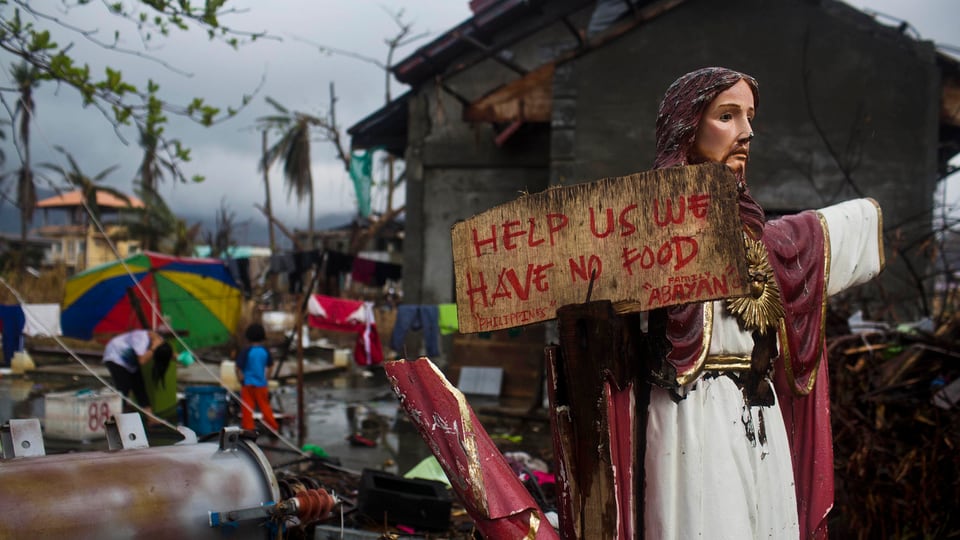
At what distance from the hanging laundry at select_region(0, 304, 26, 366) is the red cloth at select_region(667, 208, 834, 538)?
1317cm

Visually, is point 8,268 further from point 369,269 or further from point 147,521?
point 147,521

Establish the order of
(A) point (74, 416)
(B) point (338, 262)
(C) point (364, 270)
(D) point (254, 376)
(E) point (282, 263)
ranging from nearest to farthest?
(A) point (74, 416) < (D) point (254, 376) < (B) point (338, 262) < (E) point (282, 263) < (C) point (364, 270)

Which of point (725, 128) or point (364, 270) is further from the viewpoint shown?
point (364, 270)

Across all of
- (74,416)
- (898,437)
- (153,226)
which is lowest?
(74,416)

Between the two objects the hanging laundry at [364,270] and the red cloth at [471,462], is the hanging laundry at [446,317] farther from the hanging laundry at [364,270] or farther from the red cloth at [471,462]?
the red cloth at [471,462]

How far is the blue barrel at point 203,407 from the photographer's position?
29.8 ft

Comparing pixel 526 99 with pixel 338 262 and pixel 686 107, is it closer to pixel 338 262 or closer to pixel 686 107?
pixel 338 262

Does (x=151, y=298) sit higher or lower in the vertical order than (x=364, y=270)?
lower

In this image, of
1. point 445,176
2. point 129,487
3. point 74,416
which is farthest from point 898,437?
point 445,176

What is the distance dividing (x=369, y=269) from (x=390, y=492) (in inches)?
385

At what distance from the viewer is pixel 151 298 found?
11.2 metres

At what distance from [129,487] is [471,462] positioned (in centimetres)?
186

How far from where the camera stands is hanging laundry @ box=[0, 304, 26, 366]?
502 inches

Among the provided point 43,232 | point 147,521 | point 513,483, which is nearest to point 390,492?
point 147,521
